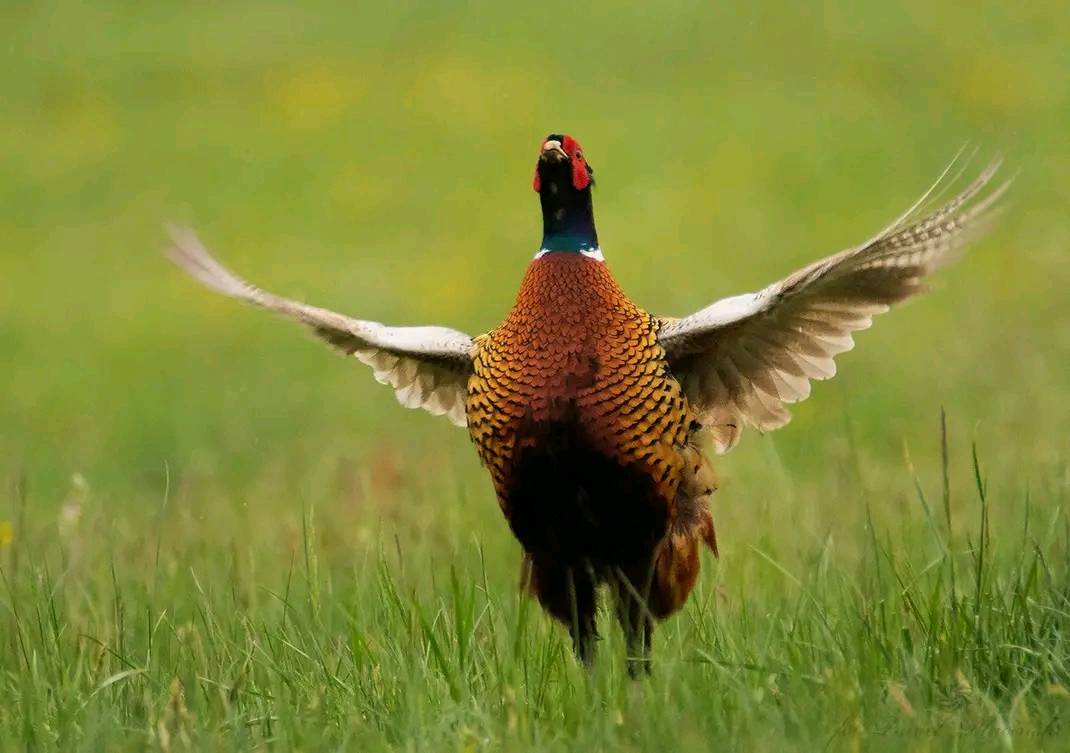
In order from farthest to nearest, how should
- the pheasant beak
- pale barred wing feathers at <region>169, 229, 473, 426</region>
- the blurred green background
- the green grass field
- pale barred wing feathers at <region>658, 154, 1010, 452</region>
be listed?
1. the blurred green background
2. pale barred wing feathers at <region>169, 229, 473, 426</region>
3. the pheasant beak
4. pale barred wing feathers at <region>658, 154, 1010, 452</region>
5. the green grass field

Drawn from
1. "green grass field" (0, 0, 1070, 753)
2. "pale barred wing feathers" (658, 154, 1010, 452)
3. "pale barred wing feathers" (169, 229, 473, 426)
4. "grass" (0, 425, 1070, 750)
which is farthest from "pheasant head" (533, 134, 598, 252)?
"grass" (0, 425, 1070, 750)

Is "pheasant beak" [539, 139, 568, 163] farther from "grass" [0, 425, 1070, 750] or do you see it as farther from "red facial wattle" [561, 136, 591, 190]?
"grass" [0, 425, 1070, 750]

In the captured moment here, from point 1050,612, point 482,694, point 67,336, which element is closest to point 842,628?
point 1050,612

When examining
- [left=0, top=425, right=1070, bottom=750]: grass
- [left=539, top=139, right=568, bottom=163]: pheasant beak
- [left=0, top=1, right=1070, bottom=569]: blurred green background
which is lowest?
[left=0, top=425, right=1070, bottom=750]: grass

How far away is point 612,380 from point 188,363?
25.9ft

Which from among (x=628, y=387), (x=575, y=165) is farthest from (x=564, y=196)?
(x=628, y=387)

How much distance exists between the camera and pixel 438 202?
14.3m

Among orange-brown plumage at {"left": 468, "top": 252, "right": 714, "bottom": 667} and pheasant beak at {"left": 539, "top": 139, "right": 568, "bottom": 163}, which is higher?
pheasant beak at {"left": 539, "top": 139, "right": 568, "bottom": 163}

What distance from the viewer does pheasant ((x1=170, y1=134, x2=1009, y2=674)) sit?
174 inches

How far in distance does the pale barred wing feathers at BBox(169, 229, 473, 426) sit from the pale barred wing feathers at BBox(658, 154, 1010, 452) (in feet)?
2.29

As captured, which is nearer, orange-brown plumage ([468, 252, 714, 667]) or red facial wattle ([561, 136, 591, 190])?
orange-brown plumage ([468, 252, 714, 667])

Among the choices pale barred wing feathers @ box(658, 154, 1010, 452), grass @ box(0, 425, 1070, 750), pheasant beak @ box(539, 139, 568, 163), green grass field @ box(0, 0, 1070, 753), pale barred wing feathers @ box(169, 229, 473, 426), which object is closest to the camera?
grass @ box(0, 425, 1070, 750)

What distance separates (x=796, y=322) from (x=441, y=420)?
210 inches

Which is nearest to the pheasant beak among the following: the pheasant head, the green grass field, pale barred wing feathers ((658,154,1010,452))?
the pheasant head
